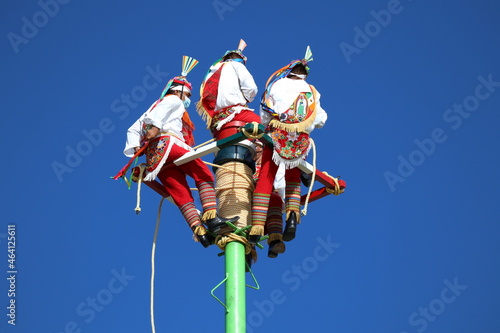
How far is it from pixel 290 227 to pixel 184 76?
276 centimetres

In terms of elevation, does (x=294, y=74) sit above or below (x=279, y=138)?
above

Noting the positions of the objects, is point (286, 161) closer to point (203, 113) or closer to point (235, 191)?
point (235, 191)

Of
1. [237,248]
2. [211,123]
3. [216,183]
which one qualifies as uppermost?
[211,123]

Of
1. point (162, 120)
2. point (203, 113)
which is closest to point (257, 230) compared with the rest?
point (162, 120)

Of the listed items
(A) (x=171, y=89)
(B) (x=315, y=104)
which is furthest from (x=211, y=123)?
(B) (x=315, y=104)

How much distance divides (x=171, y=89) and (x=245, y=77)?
105cm

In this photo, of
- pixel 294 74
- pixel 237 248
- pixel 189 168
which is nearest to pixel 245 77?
pixel 294 74

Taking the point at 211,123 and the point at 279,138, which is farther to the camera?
the point at 211,123

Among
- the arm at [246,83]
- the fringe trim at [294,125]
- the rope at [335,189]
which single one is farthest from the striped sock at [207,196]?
the rope at [335,189]

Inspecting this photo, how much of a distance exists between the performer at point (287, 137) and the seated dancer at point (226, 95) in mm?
494

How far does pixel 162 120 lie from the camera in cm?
1242

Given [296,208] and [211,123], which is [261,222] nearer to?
[296,208]

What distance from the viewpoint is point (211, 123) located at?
12938mm

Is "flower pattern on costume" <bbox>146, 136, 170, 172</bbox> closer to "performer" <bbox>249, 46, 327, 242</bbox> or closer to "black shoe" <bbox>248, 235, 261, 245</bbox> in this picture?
"performer" <bbox>249, 46, 327, 242</bbox>
